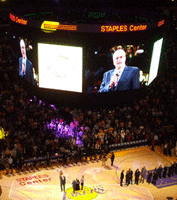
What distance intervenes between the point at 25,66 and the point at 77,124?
7.17 m

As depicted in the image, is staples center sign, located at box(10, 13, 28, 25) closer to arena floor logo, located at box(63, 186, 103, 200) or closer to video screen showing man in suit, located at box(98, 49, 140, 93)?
video screen showing man in suit, located at box(98, 49, 140, 93)

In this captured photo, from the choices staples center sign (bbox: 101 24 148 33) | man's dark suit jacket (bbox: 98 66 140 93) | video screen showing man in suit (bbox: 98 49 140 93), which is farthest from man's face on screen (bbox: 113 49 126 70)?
staples center sign (bbox: 101 24 148 33)

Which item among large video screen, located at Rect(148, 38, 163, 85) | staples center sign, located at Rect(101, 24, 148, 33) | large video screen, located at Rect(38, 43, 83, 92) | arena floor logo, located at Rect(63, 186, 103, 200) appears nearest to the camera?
arena floor logo, located at Rect(63, 186, 103, 200)

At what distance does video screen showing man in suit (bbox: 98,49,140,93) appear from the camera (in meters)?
29.6

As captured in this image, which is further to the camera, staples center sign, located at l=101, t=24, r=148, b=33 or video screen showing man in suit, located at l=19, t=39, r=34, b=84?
video screen showing man in suit, located at l=19, t=39, r=34, b=84

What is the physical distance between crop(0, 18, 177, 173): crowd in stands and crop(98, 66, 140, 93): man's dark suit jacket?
2.21 meters

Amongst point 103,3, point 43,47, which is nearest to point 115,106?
point 43,47

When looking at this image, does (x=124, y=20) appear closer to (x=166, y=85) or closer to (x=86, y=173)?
(x=166, y=85)

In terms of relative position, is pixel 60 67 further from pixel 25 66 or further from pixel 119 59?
pixel 119 59

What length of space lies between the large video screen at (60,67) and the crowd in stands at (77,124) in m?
2.48

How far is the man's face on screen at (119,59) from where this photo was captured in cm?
2942

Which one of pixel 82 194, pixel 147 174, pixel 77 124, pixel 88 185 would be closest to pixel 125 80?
pixel 77 124

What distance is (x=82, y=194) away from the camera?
23.5 metres

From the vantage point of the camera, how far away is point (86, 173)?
85.4ft
